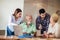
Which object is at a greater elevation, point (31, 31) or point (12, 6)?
point (12, 6)

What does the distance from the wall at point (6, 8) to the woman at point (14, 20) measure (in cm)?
5

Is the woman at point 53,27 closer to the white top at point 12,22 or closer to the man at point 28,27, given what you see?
the man at point 28,27

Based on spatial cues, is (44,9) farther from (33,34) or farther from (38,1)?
(33,34)

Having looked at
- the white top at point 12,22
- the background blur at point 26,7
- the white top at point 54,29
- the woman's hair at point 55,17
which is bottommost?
the white top at point 54,29

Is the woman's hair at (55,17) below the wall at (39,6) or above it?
below

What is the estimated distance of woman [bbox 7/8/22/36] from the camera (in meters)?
2.13

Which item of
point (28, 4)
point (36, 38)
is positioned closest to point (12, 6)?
point (28, 4)

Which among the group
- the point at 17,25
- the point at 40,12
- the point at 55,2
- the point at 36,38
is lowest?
the point at 36,38

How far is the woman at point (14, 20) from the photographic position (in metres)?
2.13

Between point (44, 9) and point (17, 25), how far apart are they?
0.46m

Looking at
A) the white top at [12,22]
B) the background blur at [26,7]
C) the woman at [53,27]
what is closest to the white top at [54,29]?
the woman at [53,27]

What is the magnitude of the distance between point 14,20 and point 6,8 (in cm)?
22

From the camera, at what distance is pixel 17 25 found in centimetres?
213

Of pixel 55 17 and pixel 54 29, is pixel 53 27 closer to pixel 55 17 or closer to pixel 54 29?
pixel 54 29
